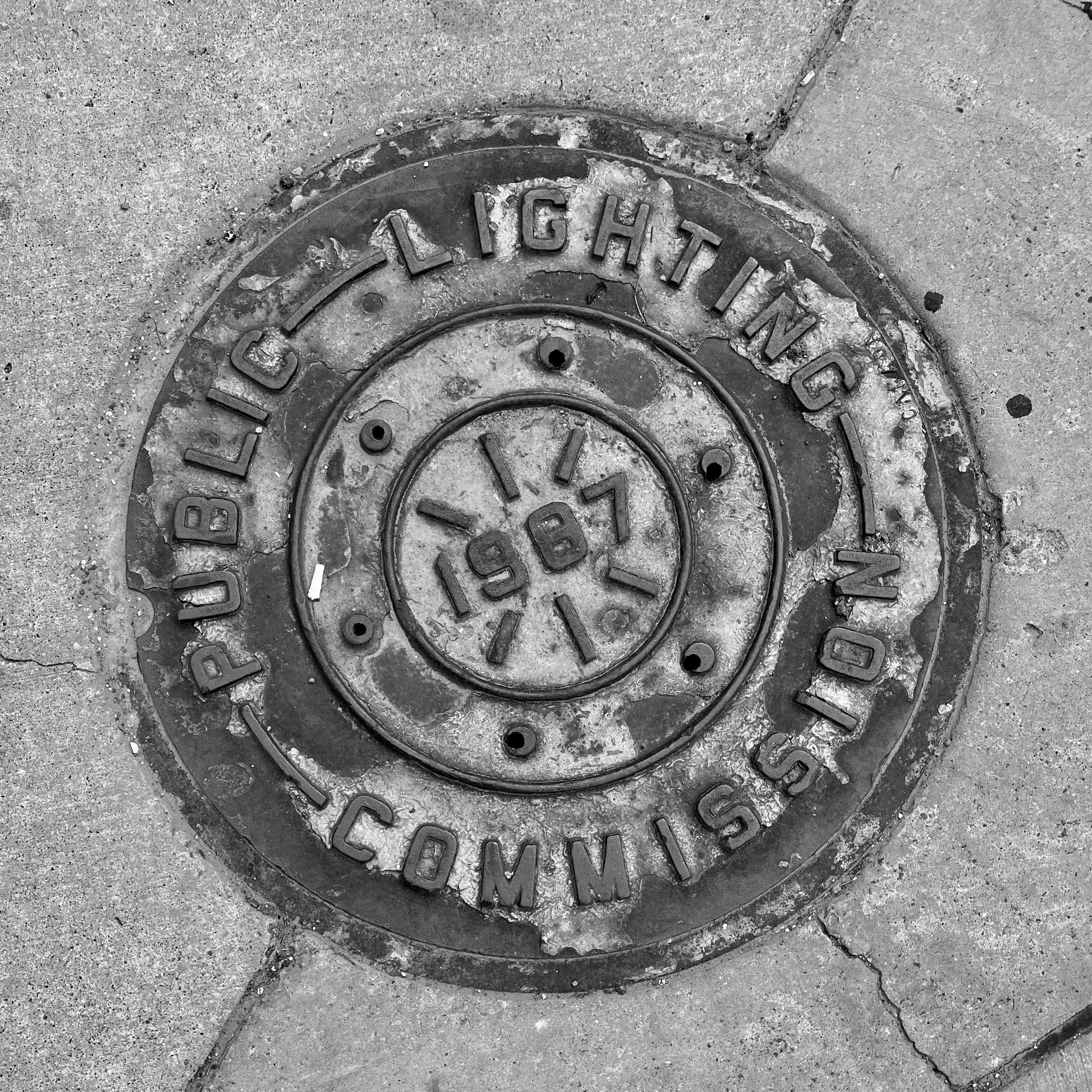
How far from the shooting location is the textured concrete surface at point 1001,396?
3.25 meters

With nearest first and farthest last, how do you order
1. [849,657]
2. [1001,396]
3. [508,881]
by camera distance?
[508,881]
[849,657]
[1001,396]

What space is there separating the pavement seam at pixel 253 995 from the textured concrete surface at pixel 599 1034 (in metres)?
0.03

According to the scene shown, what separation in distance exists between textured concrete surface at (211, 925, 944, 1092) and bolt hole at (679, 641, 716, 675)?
1.06 m

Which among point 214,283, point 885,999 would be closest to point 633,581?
point 885,999

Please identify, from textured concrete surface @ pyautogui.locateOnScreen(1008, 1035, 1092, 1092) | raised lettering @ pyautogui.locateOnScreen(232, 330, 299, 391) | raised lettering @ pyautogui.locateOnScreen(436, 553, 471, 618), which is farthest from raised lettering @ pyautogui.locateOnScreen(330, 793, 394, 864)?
textured concrete surface @ pyautogui.locateOnScreen(1008, 1035, 1092, 1092)

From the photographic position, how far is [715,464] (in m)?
3.17

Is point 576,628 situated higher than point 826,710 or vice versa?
point 826,710

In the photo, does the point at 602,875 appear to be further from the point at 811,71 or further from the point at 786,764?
the point at 811,71

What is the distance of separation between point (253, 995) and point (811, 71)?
4.05 m

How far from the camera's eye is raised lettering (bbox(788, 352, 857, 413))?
321cm

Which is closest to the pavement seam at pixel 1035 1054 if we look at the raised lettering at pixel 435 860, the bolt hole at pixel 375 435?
the raised lettering at pixel 435 860

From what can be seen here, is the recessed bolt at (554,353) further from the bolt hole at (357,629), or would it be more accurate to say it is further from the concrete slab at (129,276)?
the bolt hole at (357,629)

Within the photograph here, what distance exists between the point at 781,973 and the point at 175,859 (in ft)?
7.51

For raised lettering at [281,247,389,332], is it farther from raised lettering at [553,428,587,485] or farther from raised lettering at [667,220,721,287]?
raised lettering at [667,220,721,287]
